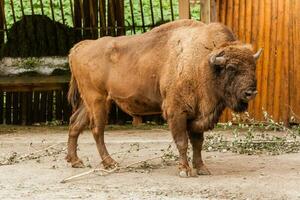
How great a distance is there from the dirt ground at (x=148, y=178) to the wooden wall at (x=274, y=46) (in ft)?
7.70

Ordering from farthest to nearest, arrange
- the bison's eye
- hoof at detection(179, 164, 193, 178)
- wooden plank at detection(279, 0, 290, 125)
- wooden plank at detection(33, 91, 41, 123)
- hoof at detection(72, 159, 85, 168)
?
wooden plank at detection(33, 91, 41, 123) < wooden plank at detection(279, 0, 290, 125) < hoof at detection(72, 159, 85, 168) < hoof at detection(179, 164, 193, 178) < the bison's eye

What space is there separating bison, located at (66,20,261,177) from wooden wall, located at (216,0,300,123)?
3.90m

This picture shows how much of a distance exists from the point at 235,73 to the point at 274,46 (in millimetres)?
4774

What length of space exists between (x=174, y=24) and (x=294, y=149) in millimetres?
2710

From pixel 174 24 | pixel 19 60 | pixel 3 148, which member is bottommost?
pixel 3 148

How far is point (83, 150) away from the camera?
11.7 meters

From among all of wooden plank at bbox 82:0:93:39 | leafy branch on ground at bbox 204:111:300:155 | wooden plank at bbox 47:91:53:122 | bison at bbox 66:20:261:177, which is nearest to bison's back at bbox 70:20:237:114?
bison at bbox 66:20:261:177

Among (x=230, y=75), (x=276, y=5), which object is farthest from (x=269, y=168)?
(x=276, y=5)

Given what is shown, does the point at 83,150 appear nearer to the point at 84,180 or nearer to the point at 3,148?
the point at 3,148

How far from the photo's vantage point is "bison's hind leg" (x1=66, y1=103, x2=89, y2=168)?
10.0 meters

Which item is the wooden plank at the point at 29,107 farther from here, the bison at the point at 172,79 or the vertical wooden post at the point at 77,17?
the bison at the point at 172,79

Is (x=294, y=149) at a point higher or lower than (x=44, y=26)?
lower

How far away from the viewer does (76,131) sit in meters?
10.2

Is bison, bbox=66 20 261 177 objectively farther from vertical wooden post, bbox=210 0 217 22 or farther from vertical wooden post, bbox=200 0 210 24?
vertical wooden post, bbox=210 0 217 22
